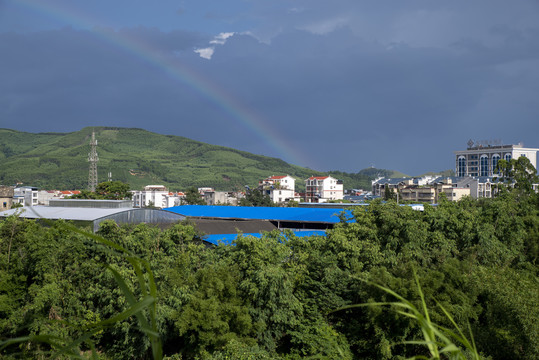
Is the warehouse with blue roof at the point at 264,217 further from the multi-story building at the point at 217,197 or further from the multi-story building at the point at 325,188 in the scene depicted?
the multi-story building at the point at 325,188

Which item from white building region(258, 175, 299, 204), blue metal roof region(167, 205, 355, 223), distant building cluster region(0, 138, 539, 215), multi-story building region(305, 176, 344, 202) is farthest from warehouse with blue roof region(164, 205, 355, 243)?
multi-story building region(305, 176, 344, 202)

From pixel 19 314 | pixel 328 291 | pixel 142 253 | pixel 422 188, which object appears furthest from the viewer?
pixel 422 188

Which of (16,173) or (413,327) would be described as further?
(16,173)

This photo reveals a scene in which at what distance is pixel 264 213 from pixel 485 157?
171 ft

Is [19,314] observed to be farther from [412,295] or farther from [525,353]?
[525,353]

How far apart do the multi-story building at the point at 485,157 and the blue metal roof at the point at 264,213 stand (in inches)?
1858

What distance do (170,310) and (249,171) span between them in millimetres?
107312

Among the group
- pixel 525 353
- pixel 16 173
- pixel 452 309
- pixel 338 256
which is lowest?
pixel 525 353

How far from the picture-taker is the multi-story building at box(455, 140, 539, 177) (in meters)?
67.1

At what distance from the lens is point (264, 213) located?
102 ft

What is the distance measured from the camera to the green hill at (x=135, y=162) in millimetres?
89750

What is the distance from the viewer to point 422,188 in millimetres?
55312

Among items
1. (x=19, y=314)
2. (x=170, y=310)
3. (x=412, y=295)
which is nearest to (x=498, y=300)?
(x=412, y=295)

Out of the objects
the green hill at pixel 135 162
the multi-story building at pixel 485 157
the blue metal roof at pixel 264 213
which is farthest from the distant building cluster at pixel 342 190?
the green hill at pixel 135 162
